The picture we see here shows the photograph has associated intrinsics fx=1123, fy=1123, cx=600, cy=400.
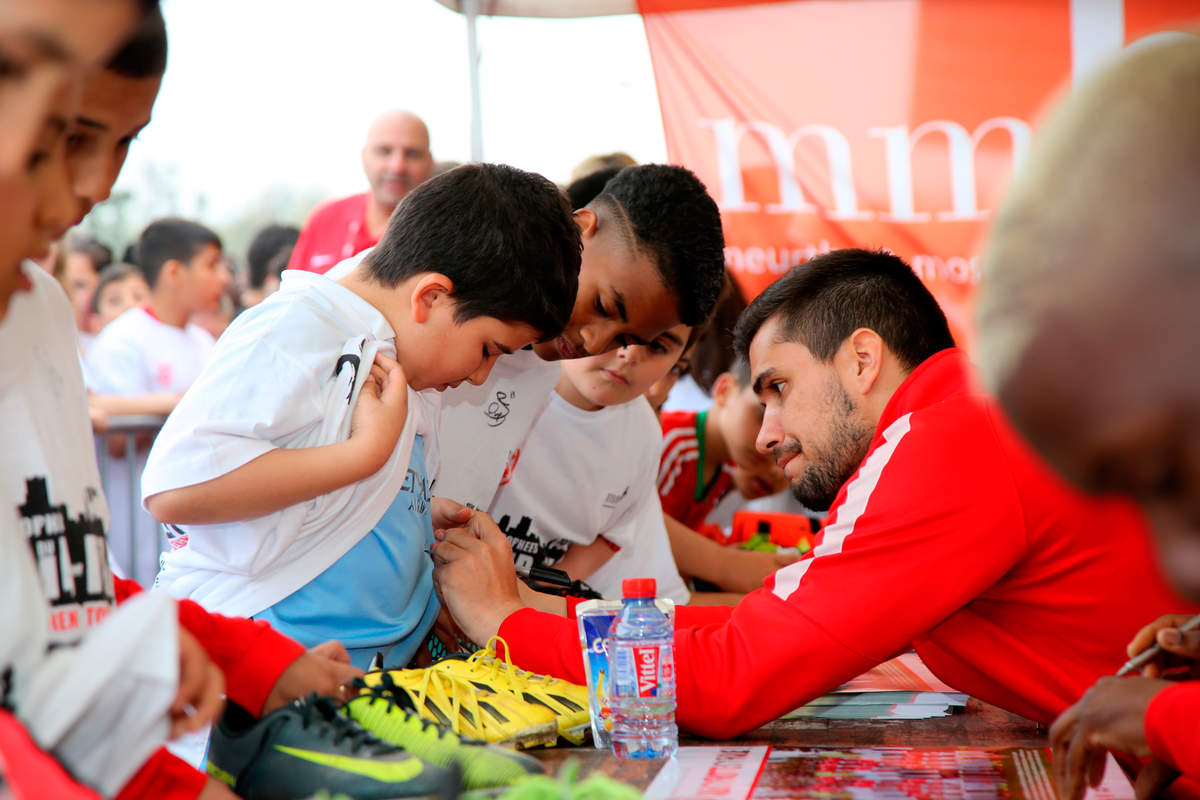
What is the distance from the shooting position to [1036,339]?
71 centimetres

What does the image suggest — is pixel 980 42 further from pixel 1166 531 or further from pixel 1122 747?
pixel 1166 531

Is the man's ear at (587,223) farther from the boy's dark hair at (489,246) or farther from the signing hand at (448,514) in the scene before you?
the signing hand at (448,514)

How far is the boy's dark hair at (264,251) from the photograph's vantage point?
7.27 meters

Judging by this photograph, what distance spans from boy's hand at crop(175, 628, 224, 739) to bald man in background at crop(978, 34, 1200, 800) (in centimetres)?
78

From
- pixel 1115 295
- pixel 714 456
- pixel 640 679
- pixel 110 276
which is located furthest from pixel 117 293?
pixel 1115 295

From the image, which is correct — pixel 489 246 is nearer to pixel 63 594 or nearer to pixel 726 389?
pixel 63 594

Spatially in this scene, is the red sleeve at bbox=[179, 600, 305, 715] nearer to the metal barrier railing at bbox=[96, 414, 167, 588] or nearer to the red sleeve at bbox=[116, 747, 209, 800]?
the red sleeve at bbox=[116, 747, 209, 800]

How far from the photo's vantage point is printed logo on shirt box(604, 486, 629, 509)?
3.13 metres

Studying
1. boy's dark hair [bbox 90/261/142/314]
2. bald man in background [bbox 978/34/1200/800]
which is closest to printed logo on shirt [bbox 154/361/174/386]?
boy's dark hair [bbox 90/261/142/314]

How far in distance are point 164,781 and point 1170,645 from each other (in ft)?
4.32

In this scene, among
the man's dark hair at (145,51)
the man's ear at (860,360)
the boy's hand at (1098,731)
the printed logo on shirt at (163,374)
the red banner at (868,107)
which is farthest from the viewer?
the printed logo on shirt at (163,374)

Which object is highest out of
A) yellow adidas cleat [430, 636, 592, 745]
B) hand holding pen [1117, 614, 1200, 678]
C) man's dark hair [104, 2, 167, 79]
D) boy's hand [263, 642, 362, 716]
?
man's dark hair [104, 2, 167, 79]

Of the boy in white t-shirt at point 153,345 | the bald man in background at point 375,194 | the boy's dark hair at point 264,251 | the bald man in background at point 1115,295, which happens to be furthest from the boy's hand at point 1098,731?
the boy's dark hair at point 264,251

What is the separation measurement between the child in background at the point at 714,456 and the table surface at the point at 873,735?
6.55ft
